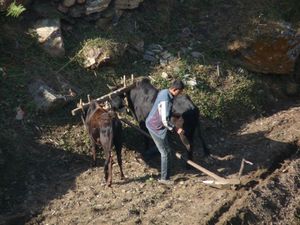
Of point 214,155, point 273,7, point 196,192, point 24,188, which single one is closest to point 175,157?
point 214,155

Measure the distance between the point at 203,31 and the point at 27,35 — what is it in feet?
14.9

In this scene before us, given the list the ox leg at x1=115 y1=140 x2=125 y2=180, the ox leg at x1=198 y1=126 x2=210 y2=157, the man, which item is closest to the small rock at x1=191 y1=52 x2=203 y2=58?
the ox leg at x1=198 y1=126 x2=210 y2=157

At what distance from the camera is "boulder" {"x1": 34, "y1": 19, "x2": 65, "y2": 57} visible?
12984mm

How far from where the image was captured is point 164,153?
10.6 m

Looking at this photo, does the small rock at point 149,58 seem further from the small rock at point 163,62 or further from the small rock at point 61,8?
the small rock at point 61,8

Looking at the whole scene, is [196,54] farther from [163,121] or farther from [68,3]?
[163,121]

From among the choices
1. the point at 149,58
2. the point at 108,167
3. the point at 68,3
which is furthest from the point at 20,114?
the point at 149,58

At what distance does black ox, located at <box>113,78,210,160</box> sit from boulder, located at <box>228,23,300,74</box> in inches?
124

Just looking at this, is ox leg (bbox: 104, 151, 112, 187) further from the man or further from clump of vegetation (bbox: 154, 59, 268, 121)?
clump of vegetation (bbox: 154, 59, 268, 121)

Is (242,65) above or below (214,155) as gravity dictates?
above

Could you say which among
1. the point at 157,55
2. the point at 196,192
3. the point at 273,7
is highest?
the point at 273,7

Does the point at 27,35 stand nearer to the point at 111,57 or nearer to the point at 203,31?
the point at 111,57

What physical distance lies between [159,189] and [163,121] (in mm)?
1330

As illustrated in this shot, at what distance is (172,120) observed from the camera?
456 inches
